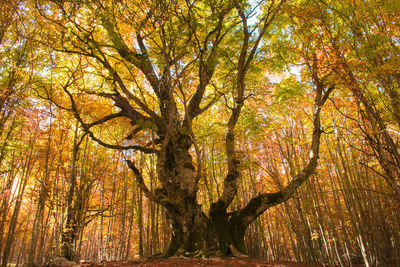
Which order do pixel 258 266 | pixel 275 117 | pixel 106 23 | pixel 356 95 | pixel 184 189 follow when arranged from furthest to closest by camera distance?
pixel 275 117 < pixel 184 189 < pixel 106 23 < pixel 258 266 < pixel 356 95

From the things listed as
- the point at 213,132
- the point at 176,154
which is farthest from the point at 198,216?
the point at 213,132

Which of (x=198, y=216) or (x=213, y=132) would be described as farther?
(x=213, y=132)

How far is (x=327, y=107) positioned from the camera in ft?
17.4

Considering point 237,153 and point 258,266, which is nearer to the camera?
point 258,266

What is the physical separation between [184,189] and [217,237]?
107 centimetres

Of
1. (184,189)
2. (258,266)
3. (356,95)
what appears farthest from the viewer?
(184,189)

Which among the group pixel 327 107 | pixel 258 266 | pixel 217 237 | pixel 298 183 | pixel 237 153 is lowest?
pixel 258 266

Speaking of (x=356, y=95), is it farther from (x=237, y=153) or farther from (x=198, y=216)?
(x=198, y=216)

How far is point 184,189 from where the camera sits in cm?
457

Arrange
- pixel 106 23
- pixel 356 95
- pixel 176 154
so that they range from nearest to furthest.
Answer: pixel 356 95, pixel 106 23, pixel 176 154

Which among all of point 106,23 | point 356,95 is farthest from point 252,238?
Answer: point 106,23

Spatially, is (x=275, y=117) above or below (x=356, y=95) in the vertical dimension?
above

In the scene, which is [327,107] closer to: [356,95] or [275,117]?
[275,117]

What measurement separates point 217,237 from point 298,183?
1.85 meters
